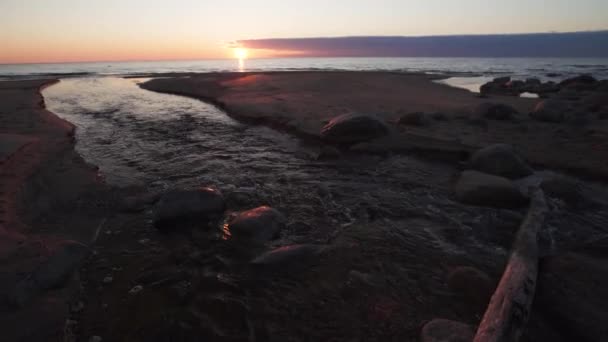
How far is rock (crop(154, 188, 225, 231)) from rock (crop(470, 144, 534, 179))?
5941 millimetres

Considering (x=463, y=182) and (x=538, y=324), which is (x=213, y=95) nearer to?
(x=463, y=182)

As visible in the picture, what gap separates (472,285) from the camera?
395cm

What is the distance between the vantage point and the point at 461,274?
4.08 m

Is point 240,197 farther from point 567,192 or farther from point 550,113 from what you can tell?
point 550,113

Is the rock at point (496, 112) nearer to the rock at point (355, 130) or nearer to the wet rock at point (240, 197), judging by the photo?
the rock at point (355, 130)

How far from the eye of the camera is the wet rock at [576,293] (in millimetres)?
3303

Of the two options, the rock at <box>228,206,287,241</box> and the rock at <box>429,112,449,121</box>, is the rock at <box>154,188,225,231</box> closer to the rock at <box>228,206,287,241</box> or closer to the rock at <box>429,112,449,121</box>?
the rock at <box>228,206,287,241</box>

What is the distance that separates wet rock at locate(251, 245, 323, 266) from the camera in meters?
4.51

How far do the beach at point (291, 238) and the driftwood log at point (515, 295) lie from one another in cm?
26

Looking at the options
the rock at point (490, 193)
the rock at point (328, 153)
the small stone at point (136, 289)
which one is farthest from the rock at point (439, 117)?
the small stone at point (136, 289)

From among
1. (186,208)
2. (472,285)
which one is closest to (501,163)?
(472,285)

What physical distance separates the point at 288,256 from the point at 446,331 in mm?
2148

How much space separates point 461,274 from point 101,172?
315 inches

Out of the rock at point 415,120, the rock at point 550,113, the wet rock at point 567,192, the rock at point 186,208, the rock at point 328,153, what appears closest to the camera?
the rock at point 186,208
